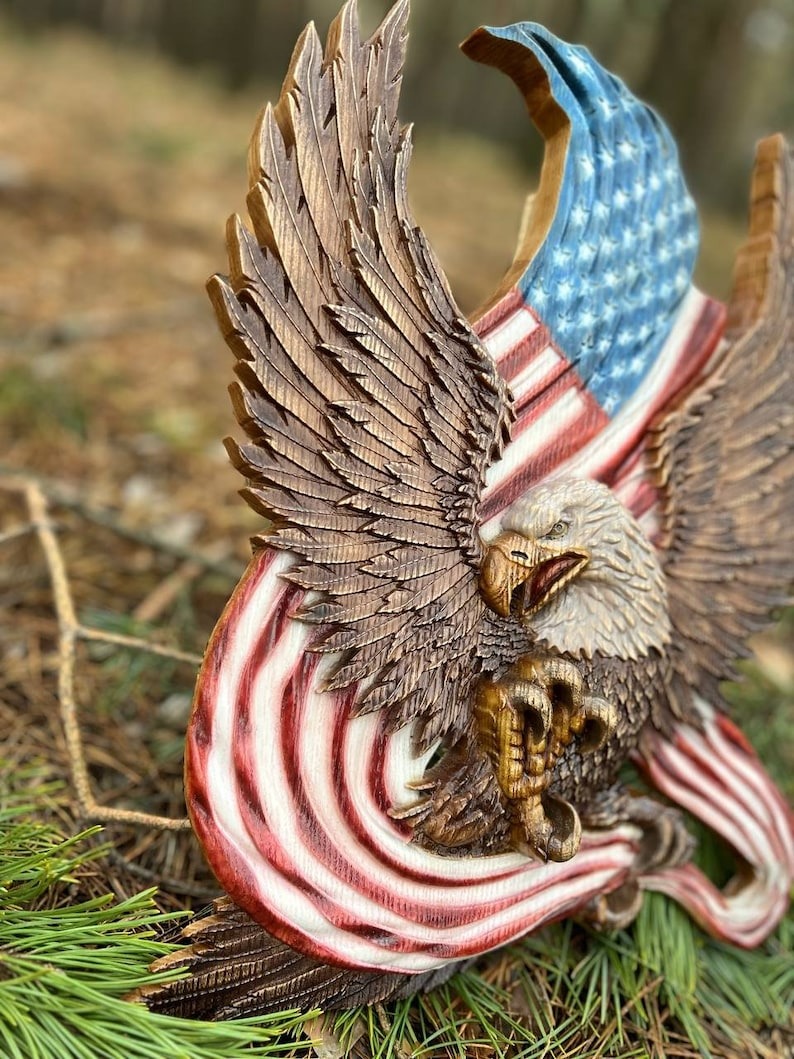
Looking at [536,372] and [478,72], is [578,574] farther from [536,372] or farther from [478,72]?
[478,72]

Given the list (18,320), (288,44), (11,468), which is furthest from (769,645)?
(288,44)

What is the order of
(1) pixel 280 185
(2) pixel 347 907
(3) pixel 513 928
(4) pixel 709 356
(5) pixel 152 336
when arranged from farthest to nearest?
(5) pixel 152 336, (4) pixel 709 356, (3) pixel 513 928, (2) pixel 347 907, (1) pixel 280 185

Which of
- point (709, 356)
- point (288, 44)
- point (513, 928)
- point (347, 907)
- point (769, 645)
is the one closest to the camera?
point (347, 907)

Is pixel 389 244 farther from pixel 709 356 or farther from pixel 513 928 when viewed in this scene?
pixel 513 928

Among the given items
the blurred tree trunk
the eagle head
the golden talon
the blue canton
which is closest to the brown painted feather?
the golden talon

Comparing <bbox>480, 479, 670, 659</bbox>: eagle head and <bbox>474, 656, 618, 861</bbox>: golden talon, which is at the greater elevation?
<bbox>480, 479, 670, 659</bbox>: eagle head

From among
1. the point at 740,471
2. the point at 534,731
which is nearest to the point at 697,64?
the point at 740,471

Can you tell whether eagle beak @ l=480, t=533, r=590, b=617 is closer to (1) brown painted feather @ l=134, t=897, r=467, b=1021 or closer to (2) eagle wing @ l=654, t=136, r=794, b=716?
(2) eagle wing @ l=654, t=136, r=794, b=716

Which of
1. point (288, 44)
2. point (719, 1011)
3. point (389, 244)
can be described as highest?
point (288, 44)
